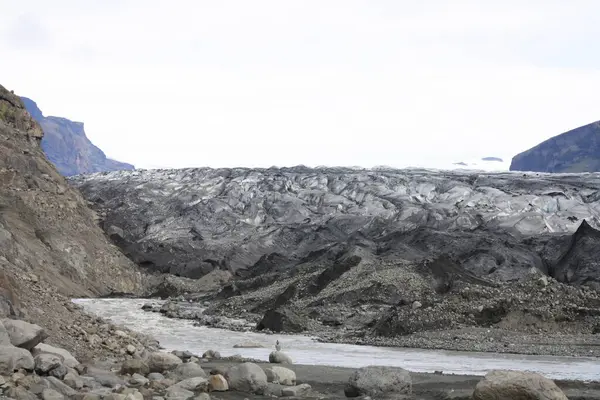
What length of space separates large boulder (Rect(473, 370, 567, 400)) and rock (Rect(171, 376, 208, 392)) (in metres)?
4.81

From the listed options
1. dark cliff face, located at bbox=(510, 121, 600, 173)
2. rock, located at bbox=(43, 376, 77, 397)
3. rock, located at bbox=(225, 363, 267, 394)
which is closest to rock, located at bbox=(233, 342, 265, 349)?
rock, located at bbox=(225, 363, 267, 394)

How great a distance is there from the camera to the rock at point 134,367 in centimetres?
1518

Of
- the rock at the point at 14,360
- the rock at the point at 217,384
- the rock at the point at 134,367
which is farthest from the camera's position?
the rock at the point at 134,367

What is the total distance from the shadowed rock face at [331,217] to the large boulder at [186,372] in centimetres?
2826

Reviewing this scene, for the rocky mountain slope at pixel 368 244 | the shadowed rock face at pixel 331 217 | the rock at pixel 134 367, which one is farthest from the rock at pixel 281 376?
the shadowed rock face at pixel 331 217

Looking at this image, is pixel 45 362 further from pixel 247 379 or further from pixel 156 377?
pixel 247 379

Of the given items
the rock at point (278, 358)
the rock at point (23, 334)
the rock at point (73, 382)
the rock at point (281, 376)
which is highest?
the rock at point (23, 334)

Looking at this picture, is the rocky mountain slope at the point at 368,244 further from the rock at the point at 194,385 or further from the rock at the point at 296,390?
the rock at the point at 194,385

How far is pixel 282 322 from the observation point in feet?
97.1

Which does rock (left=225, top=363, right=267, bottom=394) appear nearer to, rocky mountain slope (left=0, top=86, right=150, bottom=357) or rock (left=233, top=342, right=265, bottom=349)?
rock (left=233, top=342, right=265, bottom=349)

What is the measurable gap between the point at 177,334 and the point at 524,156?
157082 millimetres

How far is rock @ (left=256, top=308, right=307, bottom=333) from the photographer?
29.4 metres

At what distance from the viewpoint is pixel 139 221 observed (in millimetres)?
76625

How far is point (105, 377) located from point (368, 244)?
132 feet
